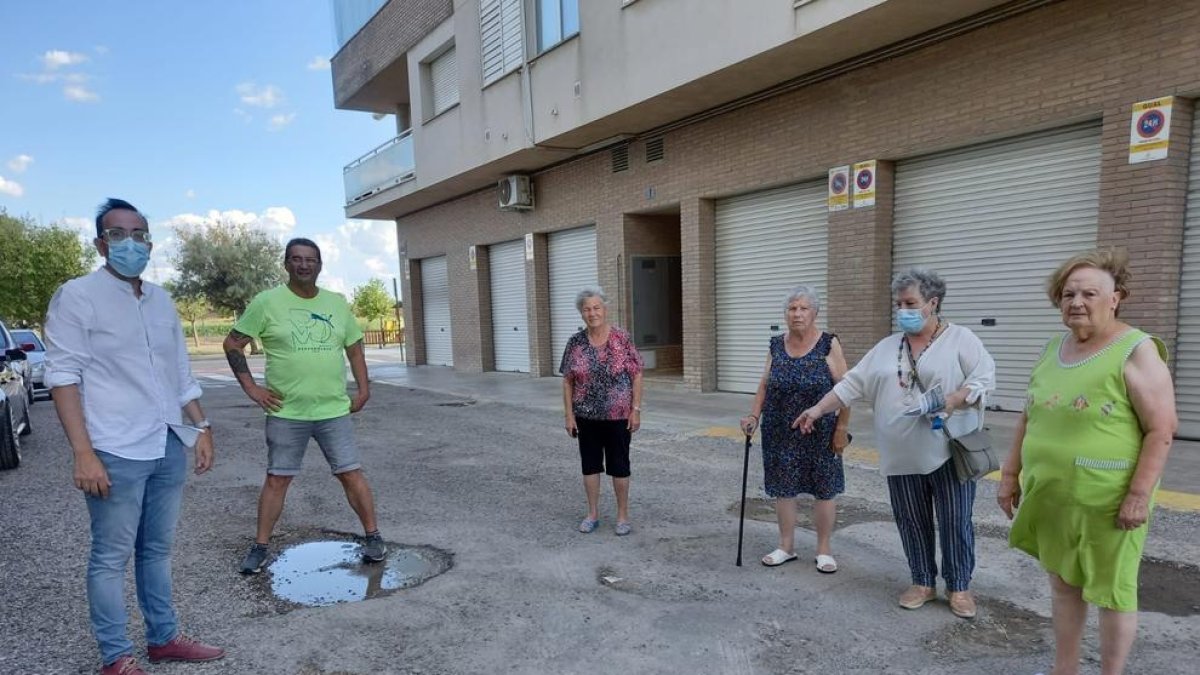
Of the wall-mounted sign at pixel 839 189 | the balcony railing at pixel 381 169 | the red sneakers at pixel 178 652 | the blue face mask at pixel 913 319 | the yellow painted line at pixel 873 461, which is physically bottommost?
the yellow painted line at pixel 873 461

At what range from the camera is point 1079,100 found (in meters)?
7.12

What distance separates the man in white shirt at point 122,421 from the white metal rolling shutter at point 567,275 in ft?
36.6

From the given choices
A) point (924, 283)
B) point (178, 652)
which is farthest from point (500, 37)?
point (178, 652)

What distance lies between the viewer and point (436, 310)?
67.2 feet

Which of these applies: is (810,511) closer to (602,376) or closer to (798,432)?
(798,432)

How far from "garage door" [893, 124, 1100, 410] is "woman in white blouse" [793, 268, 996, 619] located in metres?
5.50

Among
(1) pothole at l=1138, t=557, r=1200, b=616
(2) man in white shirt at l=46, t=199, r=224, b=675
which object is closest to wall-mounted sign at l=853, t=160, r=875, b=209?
(1) pothole at l=1138, t=557, r=1200, b=616

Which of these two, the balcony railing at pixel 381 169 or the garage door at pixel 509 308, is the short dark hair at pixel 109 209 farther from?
the balcony railing at pixel 381 169

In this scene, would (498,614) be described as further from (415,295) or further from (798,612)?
(415,295)

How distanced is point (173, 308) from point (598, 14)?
9.63m

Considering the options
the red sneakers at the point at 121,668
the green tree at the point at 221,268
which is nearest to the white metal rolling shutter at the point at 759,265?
the red sneakers at the point at 121,668

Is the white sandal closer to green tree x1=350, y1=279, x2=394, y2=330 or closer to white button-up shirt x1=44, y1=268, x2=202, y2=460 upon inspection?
white button-up shirt x1=44, y1=268, x2=202, y2=460

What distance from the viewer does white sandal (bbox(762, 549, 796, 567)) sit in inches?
162

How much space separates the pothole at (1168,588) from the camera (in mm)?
3445
